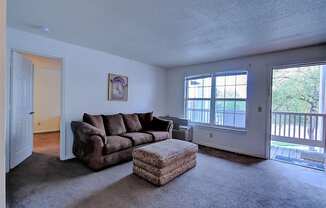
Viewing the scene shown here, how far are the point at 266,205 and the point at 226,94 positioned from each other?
2892 millimetres

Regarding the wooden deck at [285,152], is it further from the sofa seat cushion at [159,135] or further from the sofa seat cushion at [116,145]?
the sofa seat cushion at [116,145]

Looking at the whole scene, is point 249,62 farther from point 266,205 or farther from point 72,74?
point 72,74

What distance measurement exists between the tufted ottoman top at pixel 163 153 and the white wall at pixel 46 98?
479 cm

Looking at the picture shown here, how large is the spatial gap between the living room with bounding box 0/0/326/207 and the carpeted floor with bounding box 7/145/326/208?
2 cm

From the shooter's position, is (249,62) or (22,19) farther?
(249,62)

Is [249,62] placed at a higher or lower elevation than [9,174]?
higher

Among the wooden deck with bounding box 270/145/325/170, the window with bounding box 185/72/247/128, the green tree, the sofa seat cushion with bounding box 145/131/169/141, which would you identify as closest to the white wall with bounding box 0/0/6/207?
the sofa seat cushion with bounding box 145/131/169/141

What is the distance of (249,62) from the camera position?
4035 millimetres

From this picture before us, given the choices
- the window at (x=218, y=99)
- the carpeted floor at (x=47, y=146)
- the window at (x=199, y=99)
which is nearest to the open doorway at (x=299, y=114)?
the window at (x=218, y=99)

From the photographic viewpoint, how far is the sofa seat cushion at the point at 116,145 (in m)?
2.92

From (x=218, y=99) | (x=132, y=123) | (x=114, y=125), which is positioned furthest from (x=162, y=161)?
(x=218, y=99)

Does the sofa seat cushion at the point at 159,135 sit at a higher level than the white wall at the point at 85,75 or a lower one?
lower

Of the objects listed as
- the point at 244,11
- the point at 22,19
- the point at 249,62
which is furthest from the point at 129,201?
the point at 249,62

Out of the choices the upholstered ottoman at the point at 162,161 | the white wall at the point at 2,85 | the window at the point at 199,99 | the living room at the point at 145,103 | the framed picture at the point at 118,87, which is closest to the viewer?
the white wall at the point at 2,85
